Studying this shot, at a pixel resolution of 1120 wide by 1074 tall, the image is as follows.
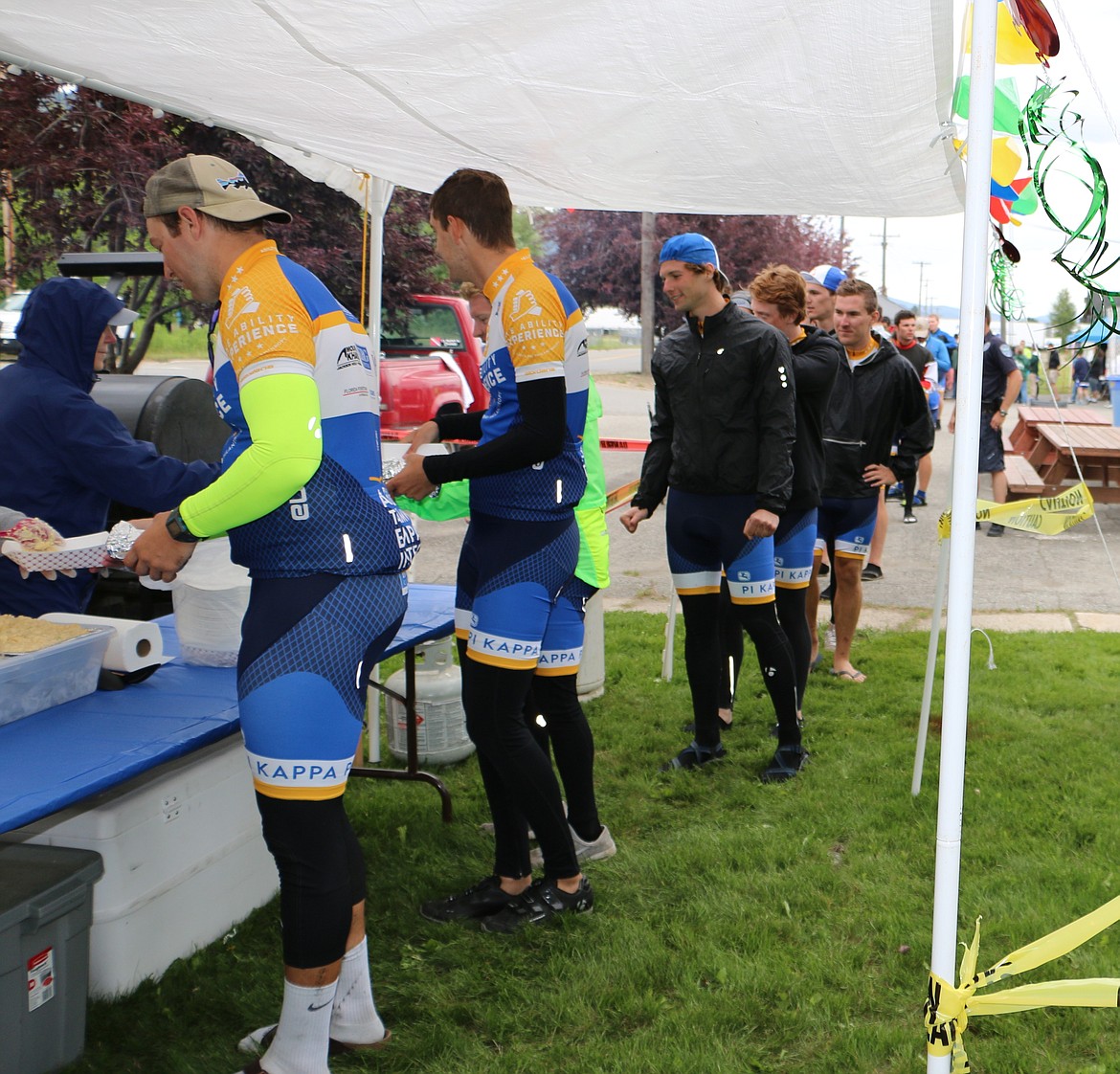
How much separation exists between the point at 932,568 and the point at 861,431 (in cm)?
362

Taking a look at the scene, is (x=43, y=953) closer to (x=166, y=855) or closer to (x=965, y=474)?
(x=166, y=855)

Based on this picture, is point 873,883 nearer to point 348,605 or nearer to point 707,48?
point 348,605

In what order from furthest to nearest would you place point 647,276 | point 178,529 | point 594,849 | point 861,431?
point 647,276 → point 861,431 → point 594,849 → point 178,529

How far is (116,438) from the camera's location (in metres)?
3.22

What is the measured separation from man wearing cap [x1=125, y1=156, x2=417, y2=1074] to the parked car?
6.64 m

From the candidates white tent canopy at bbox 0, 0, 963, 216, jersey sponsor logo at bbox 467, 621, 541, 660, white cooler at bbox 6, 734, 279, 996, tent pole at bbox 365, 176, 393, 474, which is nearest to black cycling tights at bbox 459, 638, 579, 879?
jersey sponsor logo at bbox 467, 621, 541, 660

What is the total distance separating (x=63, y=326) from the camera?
126 inches

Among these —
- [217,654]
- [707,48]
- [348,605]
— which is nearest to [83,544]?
[217,654]

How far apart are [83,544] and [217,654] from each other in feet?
1.95

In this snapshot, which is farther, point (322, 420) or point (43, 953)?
point (43, 953)

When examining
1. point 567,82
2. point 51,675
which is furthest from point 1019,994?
point 567,82

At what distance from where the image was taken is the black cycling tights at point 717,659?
167 inches

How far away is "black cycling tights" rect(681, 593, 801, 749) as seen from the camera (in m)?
4.24

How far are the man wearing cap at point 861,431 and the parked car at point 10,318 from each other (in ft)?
19.2
